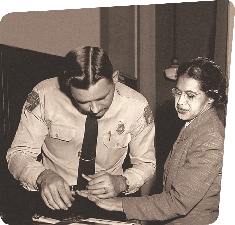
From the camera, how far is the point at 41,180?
3.72 feet

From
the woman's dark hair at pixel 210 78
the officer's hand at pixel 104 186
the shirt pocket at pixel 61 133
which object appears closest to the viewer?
the woman's dark hair at pixel 210 78

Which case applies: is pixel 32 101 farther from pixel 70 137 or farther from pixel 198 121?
pixel 198 121

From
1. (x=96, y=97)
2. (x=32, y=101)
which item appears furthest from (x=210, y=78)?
(x=32, y=101)

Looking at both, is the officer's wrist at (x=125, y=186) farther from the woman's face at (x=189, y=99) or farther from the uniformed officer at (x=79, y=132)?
the woman's face at (x=189, y=99)

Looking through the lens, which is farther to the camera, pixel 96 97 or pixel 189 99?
pixel 96 97

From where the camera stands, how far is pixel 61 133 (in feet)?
3.91

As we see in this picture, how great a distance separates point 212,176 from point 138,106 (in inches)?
10.5

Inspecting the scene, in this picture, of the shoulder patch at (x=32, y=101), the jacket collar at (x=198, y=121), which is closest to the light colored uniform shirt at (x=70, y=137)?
the shoulder patch at (x=32, y=101)

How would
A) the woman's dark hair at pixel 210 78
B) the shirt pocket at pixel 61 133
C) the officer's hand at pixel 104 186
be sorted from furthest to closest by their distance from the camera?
1. the shirt pocket at pixel 61 133
2. the officer's hand at pixel 104 186
3. the woman's dark hair at pixel 210 78

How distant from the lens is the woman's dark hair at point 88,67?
3.51 ft

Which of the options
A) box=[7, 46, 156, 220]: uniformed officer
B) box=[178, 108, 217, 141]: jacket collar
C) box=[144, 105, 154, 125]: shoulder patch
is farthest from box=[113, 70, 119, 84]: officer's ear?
box=[178, 108, 217, 141]: jacket collar

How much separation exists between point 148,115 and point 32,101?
349mm

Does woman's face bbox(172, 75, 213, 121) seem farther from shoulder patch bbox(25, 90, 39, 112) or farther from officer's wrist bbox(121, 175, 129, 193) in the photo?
shoulder patch bbox(25, 90, 39, 112)

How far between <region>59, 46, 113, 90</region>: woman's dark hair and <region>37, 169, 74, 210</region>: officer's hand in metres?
0.26
